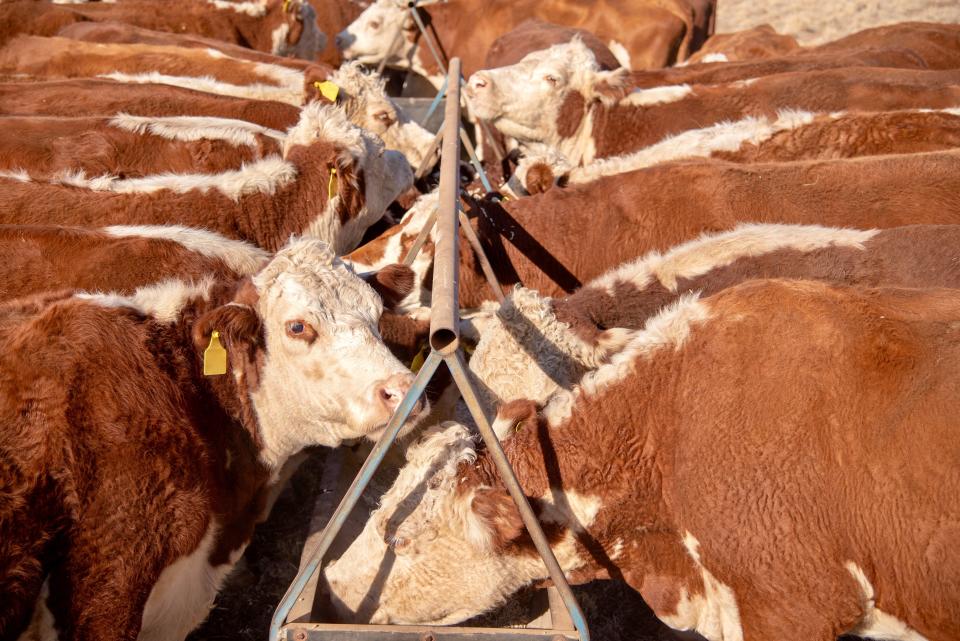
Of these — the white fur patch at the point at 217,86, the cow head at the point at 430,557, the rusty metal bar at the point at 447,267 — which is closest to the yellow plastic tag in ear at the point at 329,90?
the white fur patch at the point at 217,86

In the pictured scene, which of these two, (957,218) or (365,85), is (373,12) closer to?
(365,85)

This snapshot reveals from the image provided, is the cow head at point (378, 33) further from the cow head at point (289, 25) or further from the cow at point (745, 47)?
the cow at point (745, 47)

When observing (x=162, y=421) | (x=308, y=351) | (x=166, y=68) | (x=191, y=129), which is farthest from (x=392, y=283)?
(x=166, y=68)

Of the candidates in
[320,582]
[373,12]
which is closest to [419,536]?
[320,582]

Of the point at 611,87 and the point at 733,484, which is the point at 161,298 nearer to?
the point at 733,484

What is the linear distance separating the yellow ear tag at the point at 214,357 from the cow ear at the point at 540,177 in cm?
287

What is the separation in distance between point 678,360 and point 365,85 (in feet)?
16.7

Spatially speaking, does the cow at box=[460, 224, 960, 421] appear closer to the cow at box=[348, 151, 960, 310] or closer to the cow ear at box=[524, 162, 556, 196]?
the cow at box=[348, 151, 960, 310]

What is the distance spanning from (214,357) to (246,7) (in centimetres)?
862

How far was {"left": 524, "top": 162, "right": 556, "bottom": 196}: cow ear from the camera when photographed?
18.0ft

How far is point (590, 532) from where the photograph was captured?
2904mm

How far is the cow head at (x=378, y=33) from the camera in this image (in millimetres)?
11305

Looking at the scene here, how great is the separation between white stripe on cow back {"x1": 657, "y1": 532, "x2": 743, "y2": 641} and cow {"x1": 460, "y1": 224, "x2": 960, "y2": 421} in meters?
1.02

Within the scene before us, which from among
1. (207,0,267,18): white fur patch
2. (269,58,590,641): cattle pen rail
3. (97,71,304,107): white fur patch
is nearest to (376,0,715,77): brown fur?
(207,0,267,18): white fur patch
